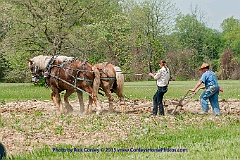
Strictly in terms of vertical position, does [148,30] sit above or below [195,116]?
above

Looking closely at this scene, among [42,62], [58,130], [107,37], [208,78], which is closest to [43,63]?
[42,62]

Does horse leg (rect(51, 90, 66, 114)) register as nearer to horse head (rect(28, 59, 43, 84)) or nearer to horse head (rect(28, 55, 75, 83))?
horse head (rect(28, 55, 75, 83))

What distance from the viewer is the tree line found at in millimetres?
32344

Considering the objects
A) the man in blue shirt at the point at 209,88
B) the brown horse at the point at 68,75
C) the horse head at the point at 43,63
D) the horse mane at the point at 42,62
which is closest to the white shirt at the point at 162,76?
the man in blue shirt at the point at 209,88

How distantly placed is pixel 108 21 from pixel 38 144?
32493 mm

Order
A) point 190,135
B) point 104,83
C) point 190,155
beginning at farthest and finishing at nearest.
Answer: point 104,83
point 190,135
point 190,155

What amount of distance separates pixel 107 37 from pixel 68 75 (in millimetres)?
28956

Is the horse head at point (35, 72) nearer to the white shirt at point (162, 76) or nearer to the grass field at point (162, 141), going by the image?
the grass field at point (162, 141)

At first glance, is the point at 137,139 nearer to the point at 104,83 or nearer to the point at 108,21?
the point at 104,83

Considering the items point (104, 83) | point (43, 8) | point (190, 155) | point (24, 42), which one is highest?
point (43, 8)

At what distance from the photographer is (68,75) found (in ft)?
45.6

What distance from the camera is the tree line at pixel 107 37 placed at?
32.3 metres

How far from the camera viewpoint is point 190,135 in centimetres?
984

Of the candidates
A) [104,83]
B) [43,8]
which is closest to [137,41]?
[43,8]
